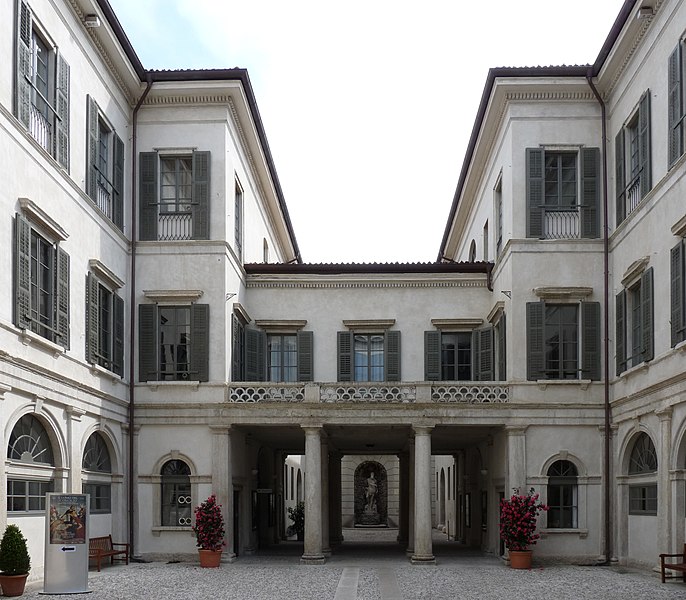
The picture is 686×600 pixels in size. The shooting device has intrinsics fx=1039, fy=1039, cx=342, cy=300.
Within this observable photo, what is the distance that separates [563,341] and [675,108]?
728cm

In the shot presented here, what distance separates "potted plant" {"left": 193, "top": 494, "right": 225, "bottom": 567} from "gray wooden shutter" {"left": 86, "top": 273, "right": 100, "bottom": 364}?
4.51m

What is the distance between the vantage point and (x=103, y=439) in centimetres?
2480

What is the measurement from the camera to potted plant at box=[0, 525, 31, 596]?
57.0ft

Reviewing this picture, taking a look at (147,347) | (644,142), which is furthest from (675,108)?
(147,347)

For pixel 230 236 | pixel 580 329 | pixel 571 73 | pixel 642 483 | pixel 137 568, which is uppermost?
pixel 571 73

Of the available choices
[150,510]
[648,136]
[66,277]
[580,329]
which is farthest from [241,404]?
[648,136]

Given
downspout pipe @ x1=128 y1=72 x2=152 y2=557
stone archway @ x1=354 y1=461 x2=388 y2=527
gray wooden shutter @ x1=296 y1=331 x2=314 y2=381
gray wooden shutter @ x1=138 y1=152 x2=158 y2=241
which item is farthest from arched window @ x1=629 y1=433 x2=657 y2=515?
stone archway @ x1=354 y1=461 x2=388 y2=527

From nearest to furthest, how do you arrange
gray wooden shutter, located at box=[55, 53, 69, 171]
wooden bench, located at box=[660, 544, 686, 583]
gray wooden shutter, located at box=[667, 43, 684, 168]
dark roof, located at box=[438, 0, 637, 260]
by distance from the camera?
wooden bench, located at box=[660, 544, 686, 583] < gray wooden shutter, located at box=[667, 43, 684, 168] < gray wooden shutter, located at box=[55, 53, 69, 171] < dark roof, located at box=[438, 0, 637, 260]

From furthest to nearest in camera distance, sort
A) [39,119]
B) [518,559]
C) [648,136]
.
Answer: [518,559]
[648,136]
[39,119]

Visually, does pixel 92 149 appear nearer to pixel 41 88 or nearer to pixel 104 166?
pixel 104 166

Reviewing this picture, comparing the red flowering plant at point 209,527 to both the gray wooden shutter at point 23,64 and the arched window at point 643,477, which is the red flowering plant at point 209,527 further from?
the gray wooden shutter at point 23,64

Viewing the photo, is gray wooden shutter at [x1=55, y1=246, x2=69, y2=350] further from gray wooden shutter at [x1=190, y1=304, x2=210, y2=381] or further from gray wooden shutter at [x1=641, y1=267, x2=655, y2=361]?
gray wooden shutter at [x1=641, y1=267, x2=655, y2=361]

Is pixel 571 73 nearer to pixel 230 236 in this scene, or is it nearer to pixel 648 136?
pixel 648 136

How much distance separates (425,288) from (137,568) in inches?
458
